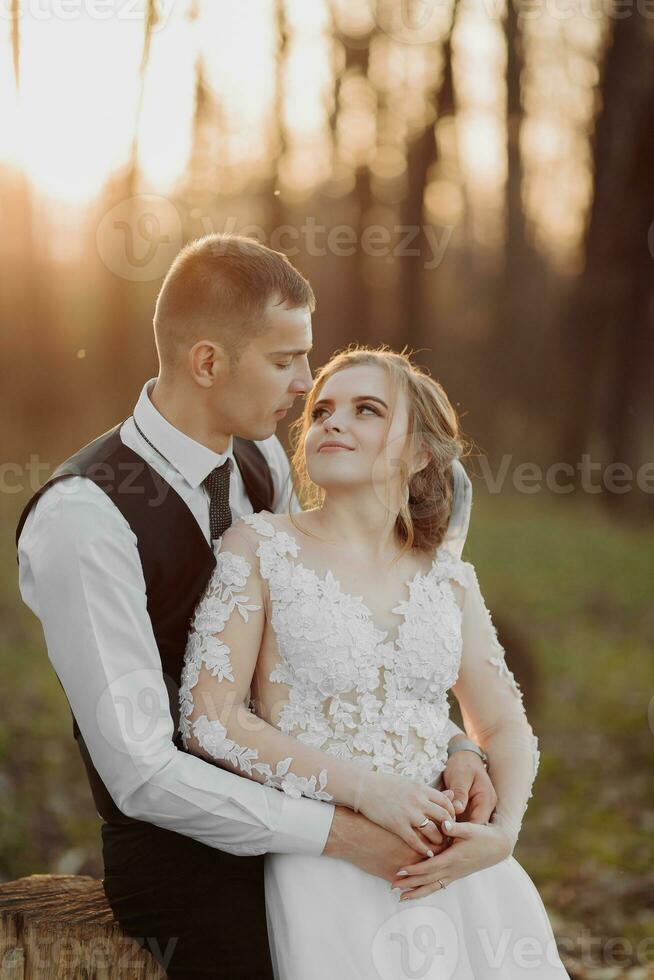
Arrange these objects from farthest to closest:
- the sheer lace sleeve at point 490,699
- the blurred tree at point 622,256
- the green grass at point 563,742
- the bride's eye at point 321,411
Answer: the blurred tree at point 622,256 < the green grass at point 563,742 < the sheer lace sleeve at point 490,699 < the bride's eye at point 321,411

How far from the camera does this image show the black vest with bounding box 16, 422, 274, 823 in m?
2.57

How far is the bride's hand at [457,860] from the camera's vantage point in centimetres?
234

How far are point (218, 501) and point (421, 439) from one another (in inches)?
24.5

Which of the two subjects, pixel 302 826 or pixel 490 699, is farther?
pixel 490 699

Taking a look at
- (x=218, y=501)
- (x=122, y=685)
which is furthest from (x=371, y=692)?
(x=218, y=501)

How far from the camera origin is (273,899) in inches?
95.2

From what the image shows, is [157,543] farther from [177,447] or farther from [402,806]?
[402,806]

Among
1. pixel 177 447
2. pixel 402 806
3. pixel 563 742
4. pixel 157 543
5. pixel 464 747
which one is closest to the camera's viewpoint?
pixel 402 806

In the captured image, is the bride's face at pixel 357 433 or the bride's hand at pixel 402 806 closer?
the bride's hand at pixel 402 806

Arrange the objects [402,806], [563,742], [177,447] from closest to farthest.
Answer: [402,806], [177,447], [563,742]

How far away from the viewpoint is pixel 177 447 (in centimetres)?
280

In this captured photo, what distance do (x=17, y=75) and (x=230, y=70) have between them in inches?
214

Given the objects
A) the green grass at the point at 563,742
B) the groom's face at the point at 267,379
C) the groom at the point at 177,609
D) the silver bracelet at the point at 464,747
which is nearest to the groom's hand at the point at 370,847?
the groom at the point at 177,609

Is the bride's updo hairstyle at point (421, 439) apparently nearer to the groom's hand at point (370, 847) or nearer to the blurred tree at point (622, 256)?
the groom's hand at point (370, 847)
